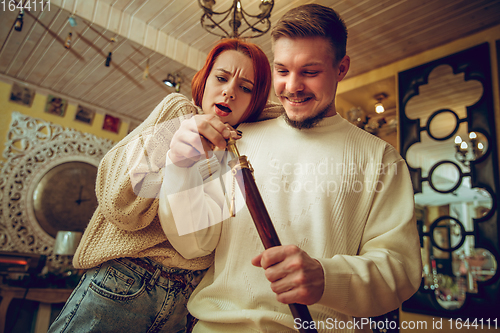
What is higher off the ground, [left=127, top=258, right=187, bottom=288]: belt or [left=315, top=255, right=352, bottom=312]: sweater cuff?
[left=315, top=255, right=352, bottom=312]: sweater cuff

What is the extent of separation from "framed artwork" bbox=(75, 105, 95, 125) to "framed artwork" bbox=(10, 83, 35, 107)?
618 mm

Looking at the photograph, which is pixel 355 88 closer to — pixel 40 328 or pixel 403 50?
pixel 403 50

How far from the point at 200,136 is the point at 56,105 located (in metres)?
5.00

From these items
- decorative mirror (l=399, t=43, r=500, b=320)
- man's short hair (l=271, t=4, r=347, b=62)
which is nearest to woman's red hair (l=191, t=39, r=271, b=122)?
man's short hair (l=271, t=4, r=347, b=62)

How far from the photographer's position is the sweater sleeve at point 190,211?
790 millimetres

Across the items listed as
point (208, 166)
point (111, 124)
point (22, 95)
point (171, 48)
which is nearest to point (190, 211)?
point (208, 166)

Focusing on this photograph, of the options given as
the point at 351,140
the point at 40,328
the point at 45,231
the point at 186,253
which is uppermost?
the point at 351,140

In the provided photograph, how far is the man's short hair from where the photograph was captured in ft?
2.82

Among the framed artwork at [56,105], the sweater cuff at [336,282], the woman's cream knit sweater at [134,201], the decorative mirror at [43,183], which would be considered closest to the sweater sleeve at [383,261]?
the sweater cuff at [336,282]

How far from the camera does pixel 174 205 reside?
2.58 ft

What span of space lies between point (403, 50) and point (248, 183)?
3.34 m

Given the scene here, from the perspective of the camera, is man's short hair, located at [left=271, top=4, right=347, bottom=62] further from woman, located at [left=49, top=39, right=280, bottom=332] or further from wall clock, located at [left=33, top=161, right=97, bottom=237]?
wall clock, located at [left=33, top=161, right=97, bottom=237]

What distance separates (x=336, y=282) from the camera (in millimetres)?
654

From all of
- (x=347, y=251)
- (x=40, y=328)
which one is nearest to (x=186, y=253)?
(x=347, y=251)
